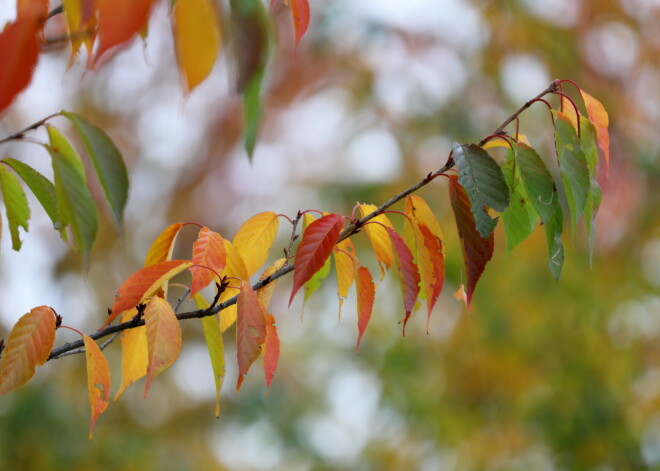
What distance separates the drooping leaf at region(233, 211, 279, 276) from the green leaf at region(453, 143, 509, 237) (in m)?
0.22

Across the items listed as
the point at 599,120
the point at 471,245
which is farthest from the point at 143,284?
the point at 599,120

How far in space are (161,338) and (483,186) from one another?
0.30 m

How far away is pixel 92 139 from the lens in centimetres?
56

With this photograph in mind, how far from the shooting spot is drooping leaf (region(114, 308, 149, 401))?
2.39 ft

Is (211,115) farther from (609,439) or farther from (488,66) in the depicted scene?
(609,439)

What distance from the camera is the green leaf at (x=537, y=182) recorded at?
613 mm

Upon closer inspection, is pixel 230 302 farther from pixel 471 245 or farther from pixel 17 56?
pixel 17 56

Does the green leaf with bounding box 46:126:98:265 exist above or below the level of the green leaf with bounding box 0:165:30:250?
below

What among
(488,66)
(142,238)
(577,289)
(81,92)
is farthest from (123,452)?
(488,66)

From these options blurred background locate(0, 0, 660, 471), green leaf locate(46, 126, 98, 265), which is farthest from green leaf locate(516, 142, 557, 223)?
blurred background locate(0, 0, 660, 471)

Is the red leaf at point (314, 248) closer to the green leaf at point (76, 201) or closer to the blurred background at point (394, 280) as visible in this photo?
the green leaf at point (76, 201)

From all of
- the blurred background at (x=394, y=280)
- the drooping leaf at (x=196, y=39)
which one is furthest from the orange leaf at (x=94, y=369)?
the blurred background at (x=394, y=280)

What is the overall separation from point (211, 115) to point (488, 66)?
129 cm

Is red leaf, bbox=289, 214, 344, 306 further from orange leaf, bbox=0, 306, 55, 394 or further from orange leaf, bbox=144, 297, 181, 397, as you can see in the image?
orange leaf, bbox=0, 306, 55, 394
